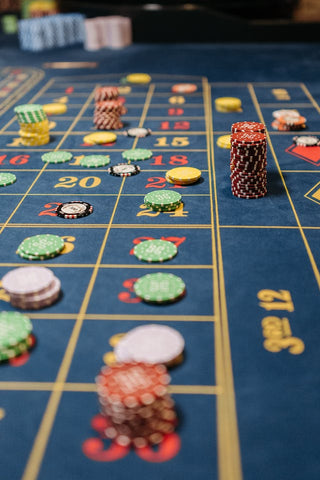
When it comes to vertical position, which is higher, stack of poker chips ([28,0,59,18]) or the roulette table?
stack of poker chips ([28,0,59,18])

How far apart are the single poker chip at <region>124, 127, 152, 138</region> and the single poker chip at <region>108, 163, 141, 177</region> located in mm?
1114

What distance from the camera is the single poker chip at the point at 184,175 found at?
5.60m

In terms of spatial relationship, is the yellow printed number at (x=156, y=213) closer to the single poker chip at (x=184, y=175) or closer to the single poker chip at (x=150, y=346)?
the single poker chip at (x=184, y=175)

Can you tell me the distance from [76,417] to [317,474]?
1.26 metres

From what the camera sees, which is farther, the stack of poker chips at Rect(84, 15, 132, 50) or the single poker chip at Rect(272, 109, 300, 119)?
the stack of poker chips at Rect(84, 15, 132, 50)

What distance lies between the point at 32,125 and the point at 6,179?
1216 mm

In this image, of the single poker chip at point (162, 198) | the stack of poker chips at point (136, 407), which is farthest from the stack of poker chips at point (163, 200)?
the stack of poker chips at point (136, 407)

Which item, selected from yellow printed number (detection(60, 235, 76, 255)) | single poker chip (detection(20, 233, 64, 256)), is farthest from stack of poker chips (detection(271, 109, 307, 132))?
single poker chip (detection(20, 233, 64, 256))

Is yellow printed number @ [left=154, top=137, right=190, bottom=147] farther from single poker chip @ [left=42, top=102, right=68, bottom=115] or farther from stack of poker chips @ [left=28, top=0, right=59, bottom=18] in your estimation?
stack of poker chips @ [left=28, top=0, right=59, bottom=18]

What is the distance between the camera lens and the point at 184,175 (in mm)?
5641

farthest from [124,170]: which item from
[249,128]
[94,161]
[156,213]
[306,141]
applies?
[306,141]

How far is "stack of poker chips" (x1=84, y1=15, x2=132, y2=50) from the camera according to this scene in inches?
488

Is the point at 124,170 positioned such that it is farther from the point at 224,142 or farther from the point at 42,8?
the point at 42,8

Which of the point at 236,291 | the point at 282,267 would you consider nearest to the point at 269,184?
the point at 282,267
